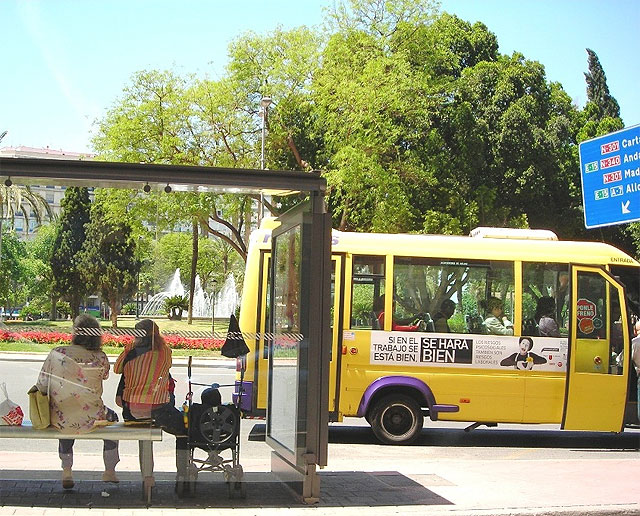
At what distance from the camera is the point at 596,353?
12516mm

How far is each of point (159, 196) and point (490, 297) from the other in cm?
596

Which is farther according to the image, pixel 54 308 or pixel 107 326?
pixel 54 308

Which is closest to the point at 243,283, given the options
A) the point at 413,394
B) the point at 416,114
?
the point at 413,394

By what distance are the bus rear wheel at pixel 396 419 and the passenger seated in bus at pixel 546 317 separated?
211cm

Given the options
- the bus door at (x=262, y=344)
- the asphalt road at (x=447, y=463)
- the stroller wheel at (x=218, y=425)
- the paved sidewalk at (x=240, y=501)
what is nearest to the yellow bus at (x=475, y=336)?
the asphalt road at (x=447, y=463)

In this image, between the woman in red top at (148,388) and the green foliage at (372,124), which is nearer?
the woman in red top at (148,388)

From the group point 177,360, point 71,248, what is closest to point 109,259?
point 71,248

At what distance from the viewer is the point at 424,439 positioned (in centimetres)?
1343

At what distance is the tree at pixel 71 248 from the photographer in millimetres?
8180

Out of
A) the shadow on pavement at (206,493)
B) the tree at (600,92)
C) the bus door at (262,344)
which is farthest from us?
the tree at (600,92)

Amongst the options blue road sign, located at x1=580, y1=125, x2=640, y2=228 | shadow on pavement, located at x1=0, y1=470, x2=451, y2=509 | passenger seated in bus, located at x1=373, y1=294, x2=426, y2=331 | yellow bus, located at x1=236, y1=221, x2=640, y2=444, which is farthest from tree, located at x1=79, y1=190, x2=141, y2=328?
blue road sign, located at x1=580, y1=125, x2=640, y2=228

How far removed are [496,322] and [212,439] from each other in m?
5.75

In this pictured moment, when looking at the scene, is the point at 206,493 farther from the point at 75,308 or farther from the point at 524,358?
the point at 524,358

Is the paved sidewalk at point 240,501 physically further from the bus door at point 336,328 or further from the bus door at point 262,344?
the bus door at point 336,328
